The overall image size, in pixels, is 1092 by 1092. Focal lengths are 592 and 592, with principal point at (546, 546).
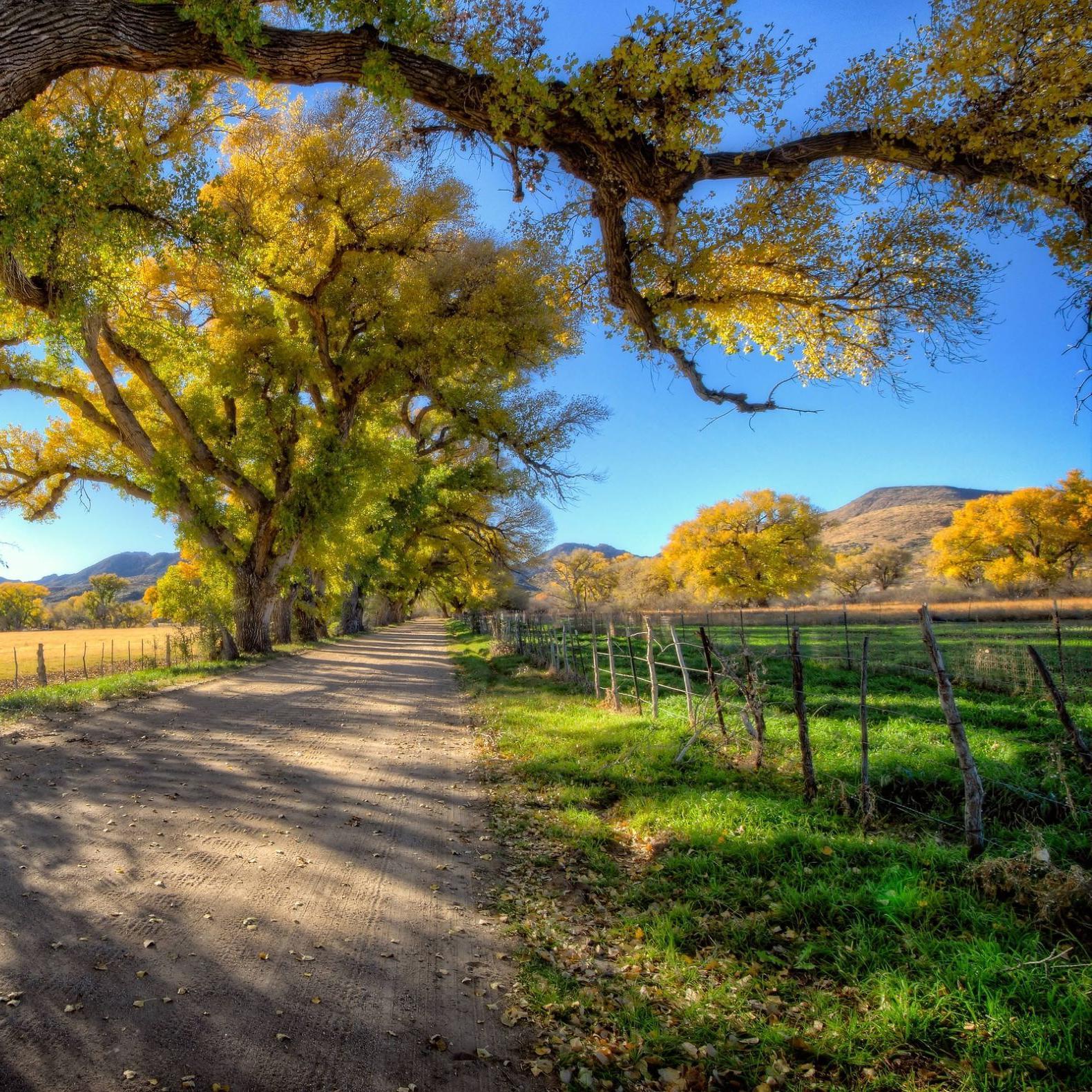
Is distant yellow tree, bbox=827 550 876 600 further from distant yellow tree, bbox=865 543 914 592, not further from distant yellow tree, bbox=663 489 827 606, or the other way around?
distant yellow tree, bbox=663 489 827 606

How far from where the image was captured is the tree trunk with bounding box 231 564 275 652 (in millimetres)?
17750

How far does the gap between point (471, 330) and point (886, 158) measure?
441 inches

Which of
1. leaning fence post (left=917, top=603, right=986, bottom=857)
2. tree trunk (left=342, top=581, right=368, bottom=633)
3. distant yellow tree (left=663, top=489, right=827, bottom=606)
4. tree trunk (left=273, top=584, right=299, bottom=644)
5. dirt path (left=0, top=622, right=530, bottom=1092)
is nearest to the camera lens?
dirt path (left=0, top=622, right=530, bottom=1092)

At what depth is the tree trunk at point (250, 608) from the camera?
17.8m

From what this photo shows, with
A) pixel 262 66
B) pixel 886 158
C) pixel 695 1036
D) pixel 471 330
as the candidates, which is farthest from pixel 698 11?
pixel 471 330

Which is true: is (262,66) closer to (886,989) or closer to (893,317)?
(893,317)

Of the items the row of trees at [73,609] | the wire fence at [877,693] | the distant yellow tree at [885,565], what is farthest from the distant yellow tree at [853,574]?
the row of trees at [73,609]

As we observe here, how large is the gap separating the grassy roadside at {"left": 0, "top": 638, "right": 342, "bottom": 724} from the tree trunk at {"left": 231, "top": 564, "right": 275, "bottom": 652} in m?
1.47

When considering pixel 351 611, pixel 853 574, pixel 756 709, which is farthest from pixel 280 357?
pixel 853 574

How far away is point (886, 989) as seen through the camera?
2.82 meters

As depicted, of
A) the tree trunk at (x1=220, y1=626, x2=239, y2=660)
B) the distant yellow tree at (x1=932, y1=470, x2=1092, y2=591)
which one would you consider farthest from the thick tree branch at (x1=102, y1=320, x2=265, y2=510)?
the distant yellow tree at (x1=932, y1=470, x2=1092, y2=591)

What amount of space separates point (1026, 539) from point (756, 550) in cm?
2729

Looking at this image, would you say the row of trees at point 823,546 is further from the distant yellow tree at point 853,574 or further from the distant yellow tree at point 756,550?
the distant yellow tree at point 853,574

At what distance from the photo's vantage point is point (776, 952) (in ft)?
10.8
